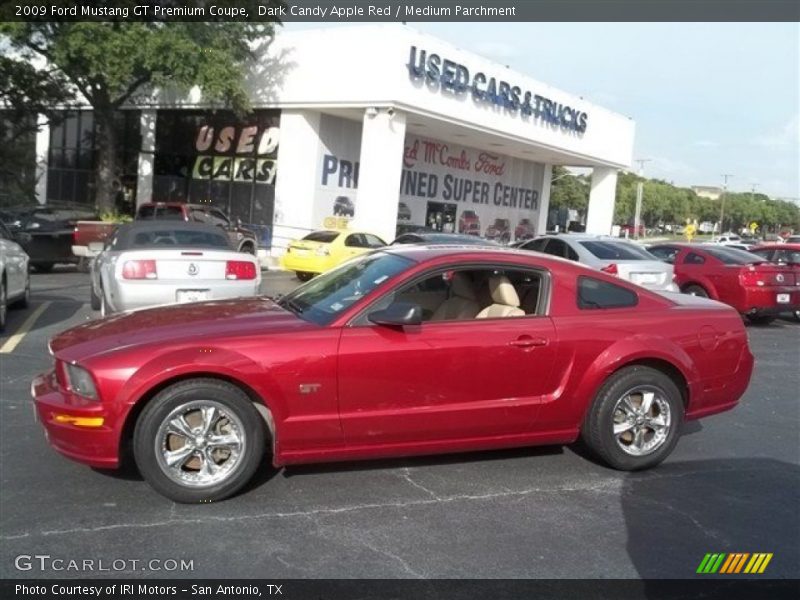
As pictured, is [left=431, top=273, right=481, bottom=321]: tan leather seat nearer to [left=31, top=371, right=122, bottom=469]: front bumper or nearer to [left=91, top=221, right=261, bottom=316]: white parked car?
[left=31, top=371, right=122, bottom=469]: front bumper

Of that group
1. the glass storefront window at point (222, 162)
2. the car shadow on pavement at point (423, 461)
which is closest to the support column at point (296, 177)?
the glass storefront window at point (222, 162)

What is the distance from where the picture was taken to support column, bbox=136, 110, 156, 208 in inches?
1188

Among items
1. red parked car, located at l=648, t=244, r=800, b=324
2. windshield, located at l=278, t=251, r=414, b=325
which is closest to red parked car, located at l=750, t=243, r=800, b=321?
red parked car, located at l=648, t=244, r=800, b=324

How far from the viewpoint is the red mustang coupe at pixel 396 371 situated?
425 cm

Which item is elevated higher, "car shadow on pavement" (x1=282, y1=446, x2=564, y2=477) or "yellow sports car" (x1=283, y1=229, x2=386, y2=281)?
"yellow sports car" (x1=283, y1=229, x2=386, y2=281)

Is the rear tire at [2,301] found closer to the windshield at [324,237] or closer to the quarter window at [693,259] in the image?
the windshield at [324,237]

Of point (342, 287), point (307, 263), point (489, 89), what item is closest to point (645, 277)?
point (307, 263)

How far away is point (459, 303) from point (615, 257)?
8.33m

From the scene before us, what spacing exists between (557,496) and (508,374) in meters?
A: 0.80

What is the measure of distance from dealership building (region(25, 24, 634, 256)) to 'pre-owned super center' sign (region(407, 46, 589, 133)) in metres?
0.06

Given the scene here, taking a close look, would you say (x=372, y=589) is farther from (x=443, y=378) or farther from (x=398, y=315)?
(x=398, y=315)

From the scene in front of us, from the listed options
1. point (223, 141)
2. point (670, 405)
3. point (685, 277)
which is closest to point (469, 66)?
point (223, 141)

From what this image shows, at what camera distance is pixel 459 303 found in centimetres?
534

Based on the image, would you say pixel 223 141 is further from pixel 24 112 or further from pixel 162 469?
pixel 162 469
